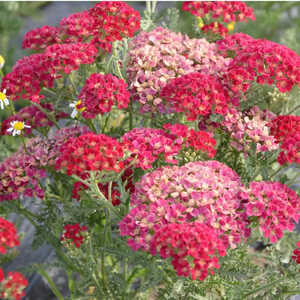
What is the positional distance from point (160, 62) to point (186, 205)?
77cm

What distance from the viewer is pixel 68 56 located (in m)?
2.03

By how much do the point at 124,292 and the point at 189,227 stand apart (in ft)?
2.76

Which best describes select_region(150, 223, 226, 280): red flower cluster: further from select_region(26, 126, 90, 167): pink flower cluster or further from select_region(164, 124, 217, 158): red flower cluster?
select_region(26, 126, 90, 167): pink flower cluster

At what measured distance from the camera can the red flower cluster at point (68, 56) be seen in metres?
2.03

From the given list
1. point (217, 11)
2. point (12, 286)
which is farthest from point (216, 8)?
A: point (12, 286)

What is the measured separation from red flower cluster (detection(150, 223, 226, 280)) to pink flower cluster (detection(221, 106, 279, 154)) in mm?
557

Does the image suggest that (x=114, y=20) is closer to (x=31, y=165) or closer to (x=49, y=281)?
(x=31, y=165)

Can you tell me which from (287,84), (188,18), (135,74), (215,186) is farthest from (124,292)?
(188,18)

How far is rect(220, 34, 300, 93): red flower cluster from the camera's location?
203 centimetres

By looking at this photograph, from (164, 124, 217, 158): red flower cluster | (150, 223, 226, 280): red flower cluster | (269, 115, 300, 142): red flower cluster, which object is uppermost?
(164, 124, 217, 158): red flower cluster

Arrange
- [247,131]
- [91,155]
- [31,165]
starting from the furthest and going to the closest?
[31,165], [247,131], [91,155]

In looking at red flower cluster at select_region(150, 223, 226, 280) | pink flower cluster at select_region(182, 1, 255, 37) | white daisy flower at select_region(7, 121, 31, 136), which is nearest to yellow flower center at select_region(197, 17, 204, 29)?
pink flower cluster at select_region(182, 1, 255, 37)

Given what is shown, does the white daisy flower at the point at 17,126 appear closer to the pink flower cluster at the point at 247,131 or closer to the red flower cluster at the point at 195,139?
the red flower cluster at the point at 195,139

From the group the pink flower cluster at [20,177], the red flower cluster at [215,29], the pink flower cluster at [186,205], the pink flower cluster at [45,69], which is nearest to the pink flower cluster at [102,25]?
the pink flower cluster at [45,69]
